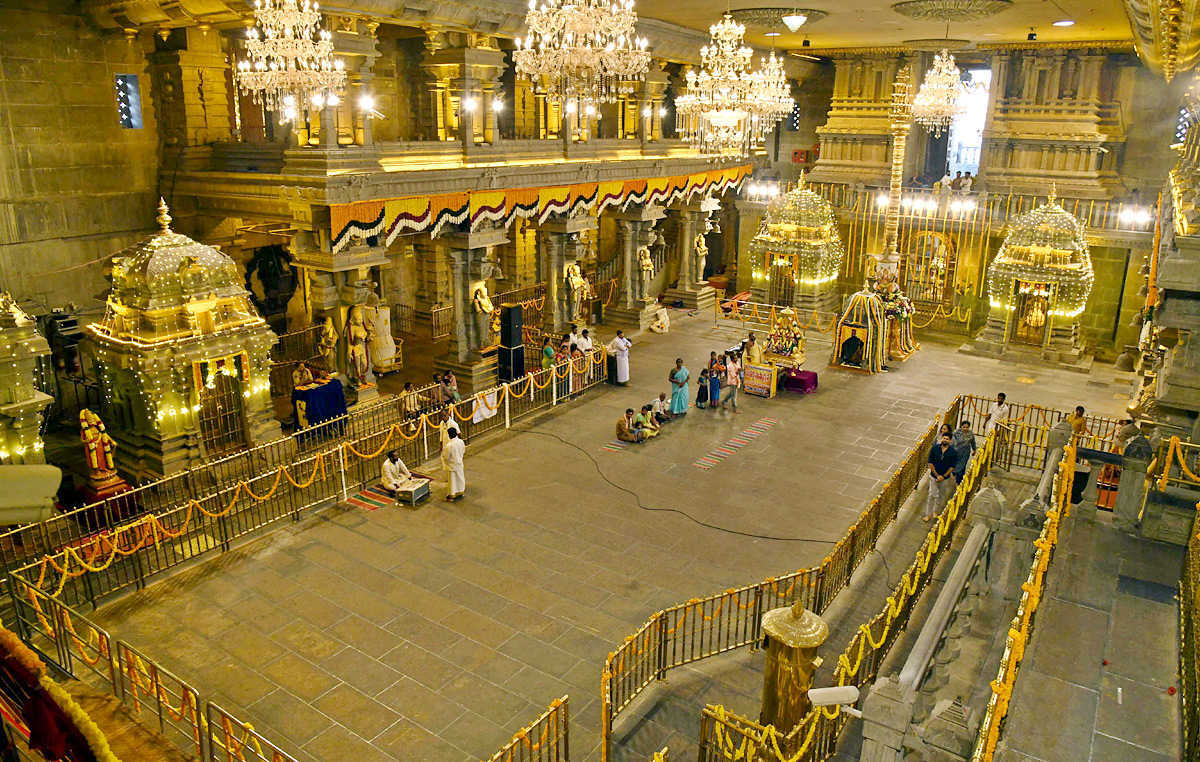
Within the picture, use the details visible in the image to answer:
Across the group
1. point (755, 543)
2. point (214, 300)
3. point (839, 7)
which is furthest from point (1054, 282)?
point (214, 300)

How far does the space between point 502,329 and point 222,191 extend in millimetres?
6252

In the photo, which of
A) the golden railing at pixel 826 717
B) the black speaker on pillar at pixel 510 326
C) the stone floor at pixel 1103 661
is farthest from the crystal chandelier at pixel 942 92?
the golden railing at pixel 826 717

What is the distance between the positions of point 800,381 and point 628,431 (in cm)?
522

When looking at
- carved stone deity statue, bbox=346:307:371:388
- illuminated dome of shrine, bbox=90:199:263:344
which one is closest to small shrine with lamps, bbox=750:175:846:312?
carved stone deity statue, bbox=346:307:371:388

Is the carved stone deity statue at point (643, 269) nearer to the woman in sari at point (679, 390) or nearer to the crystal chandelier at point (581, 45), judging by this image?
the woman in sari at point (679, 390)

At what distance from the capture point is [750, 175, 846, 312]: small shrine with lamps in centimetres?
2469

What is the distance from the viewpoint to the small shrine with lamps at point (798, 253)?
81.0 feet

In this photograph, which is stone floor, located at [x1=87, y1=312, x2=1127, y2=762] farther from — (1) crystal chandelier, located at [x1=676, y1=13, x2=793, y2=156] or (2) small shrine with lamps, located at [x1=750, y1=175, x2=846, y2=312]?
(2) small shrine with lamps, located at [x1=750, y1=175, x2=846, y2=312]

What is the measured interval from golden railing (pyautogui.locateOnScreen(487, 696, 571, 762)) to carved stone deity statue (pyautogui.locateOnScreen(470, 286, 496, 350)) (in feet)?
38.5

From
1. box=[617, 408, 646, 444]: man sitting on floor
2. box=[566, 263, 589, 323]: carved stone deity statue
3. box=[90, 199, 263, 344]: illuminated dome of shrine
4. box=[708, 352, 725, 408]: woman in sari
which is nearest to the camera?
box=[90, 199, 263, 344]: illuminated dome of shrine

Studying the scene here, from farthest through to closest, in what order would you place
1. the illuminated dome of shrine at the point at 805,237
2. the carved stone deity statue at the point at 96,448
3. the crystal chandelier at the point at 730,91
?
the illuminated dome of shrine at the point at 805,237 < the crystal chandelier at the point at 730,91 < the carved stone deity statue at the point at 96,448

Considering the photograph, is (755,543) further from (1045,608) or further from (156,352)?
(156,352)

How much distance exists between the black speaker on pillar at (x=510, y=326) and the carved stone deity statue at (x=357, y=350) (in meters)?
2.97

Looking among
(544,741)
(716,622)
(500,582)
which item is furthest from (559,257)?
(544,741)
